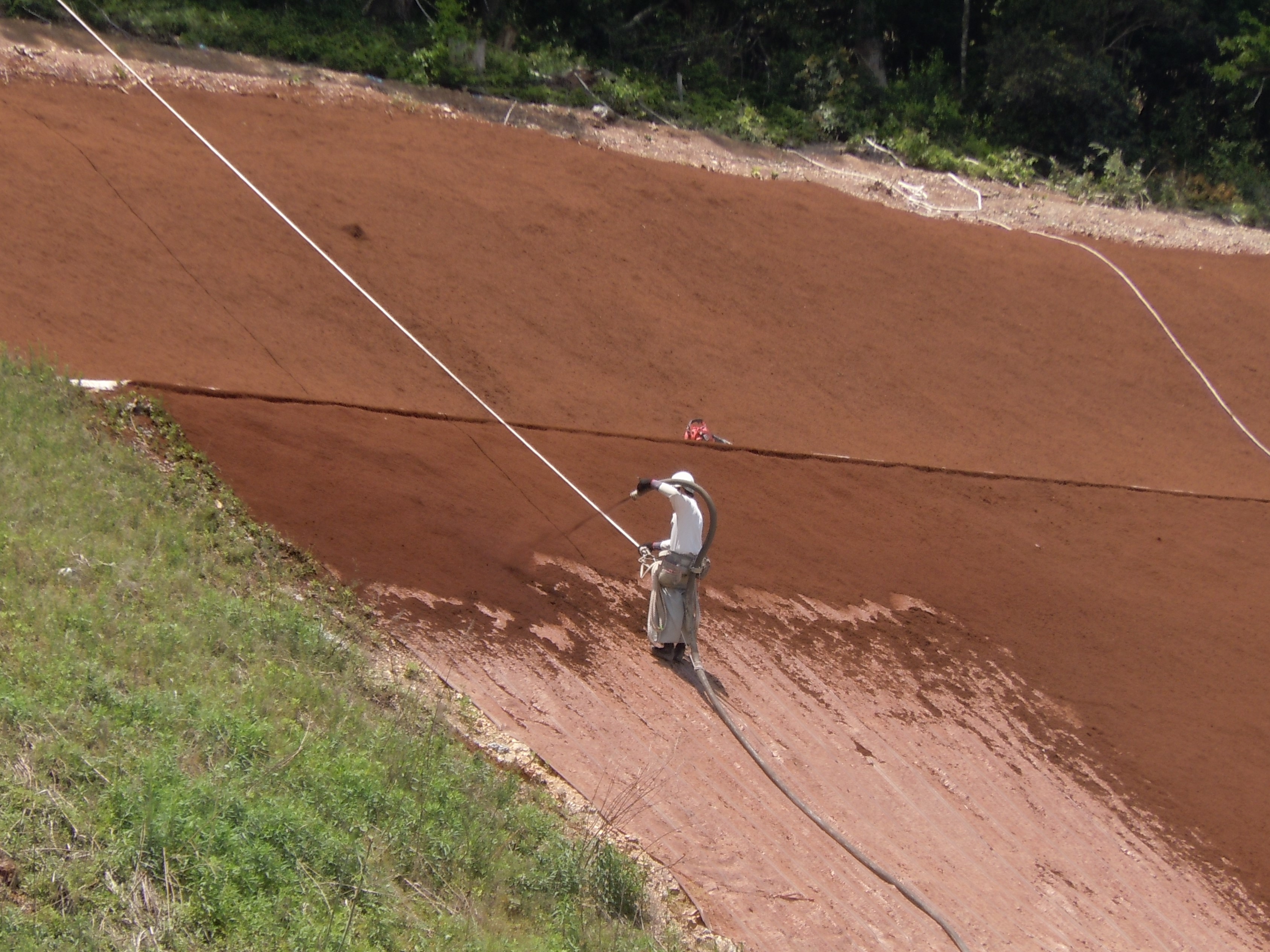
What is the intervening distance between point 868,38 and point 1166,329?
9509 millimetres

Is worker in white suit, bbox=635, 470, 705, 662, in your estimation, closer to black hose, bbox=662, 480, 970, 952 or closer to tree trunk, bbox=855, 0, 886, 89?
black hose, bbox=662, 480, 970, 952

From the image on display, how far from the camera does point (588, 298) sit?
584 inches

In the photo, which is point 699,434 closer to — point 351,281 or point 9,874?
point 351,281

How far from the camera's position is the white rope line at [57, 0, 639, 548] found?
10.8 metres

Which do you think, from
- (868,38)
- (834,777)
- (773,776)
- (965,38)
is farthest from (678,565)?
(965,38)

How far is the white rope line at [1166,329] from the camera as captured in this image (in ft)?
56.5

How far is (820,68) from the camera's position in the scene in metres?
22.7

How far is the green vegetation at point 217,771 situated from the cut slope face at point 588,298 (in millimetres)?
2869

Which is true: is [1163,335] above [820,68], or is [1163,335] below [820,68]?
below

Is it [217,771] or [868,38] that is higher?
[868,38]

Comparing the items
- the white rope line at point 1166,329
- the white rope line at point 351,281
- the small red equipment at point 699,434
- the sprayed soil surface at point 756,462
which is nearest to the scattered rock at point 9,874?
the sprayed soil surface at point 756,462

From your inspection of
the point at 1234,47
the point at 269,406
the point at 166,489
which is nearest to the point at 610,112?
the point at 269,406

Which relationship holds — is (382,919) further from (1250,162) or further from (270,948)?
(1250,162)

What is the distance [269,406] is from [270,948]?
5923 millimetres
